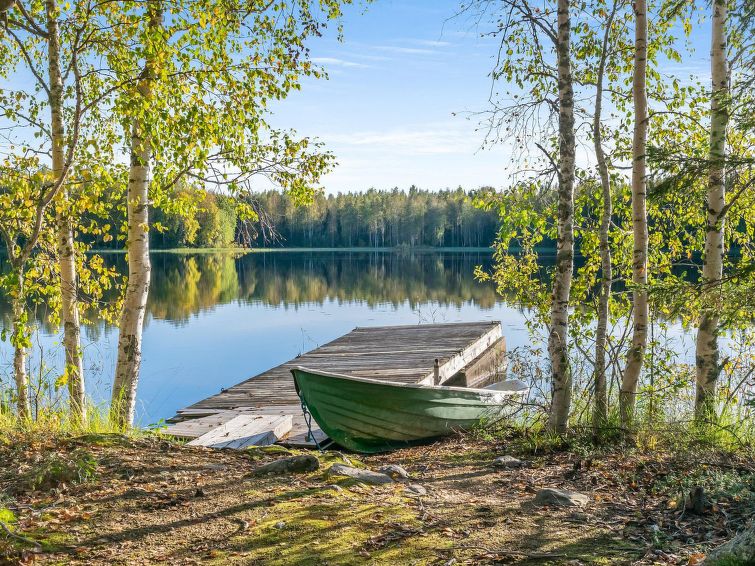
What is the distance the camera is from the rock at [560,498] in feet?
15.6

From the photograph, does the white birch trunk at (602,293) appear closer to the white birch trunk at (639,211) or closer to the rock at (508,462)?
the white birch trunk at (639,211)

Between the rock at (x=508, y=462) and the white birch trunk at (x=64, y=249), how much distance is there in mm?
4308

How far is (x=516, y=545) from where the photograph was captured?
3924 millimetres

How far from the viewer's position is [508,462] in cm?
637

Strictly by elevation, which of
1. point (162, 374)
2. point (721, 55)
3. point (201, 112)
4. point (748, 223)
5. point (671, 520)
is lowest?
point (162, 374)

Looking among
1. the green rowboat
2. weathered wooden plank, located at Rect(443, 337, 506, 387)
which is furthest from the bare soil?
weathered wooden plank, located at Rect(443, 337, 506, 387)

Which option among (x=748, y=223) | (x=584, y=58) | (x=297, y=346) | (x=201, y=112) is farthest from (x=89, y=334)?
(x=748, y=223)

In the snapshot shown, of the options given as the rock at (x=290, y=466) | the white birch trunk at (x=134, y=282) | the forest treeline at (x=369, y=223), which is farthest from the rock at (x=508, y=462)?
the forest treeline at (x=369, y=223)

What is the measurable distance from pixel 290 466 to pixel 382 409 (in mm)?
3446

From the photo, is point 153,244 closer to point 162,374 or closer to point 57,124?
point 162,374

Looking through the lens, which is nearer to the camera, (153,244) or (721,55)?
(721,55)

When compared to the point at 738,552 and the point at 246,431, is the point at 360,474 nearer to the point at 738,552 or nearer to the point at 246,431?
the point at 738,552

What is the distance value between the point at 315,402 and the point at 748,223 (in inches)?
254

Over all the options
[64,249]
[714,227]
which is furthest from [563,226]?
[64,249]
